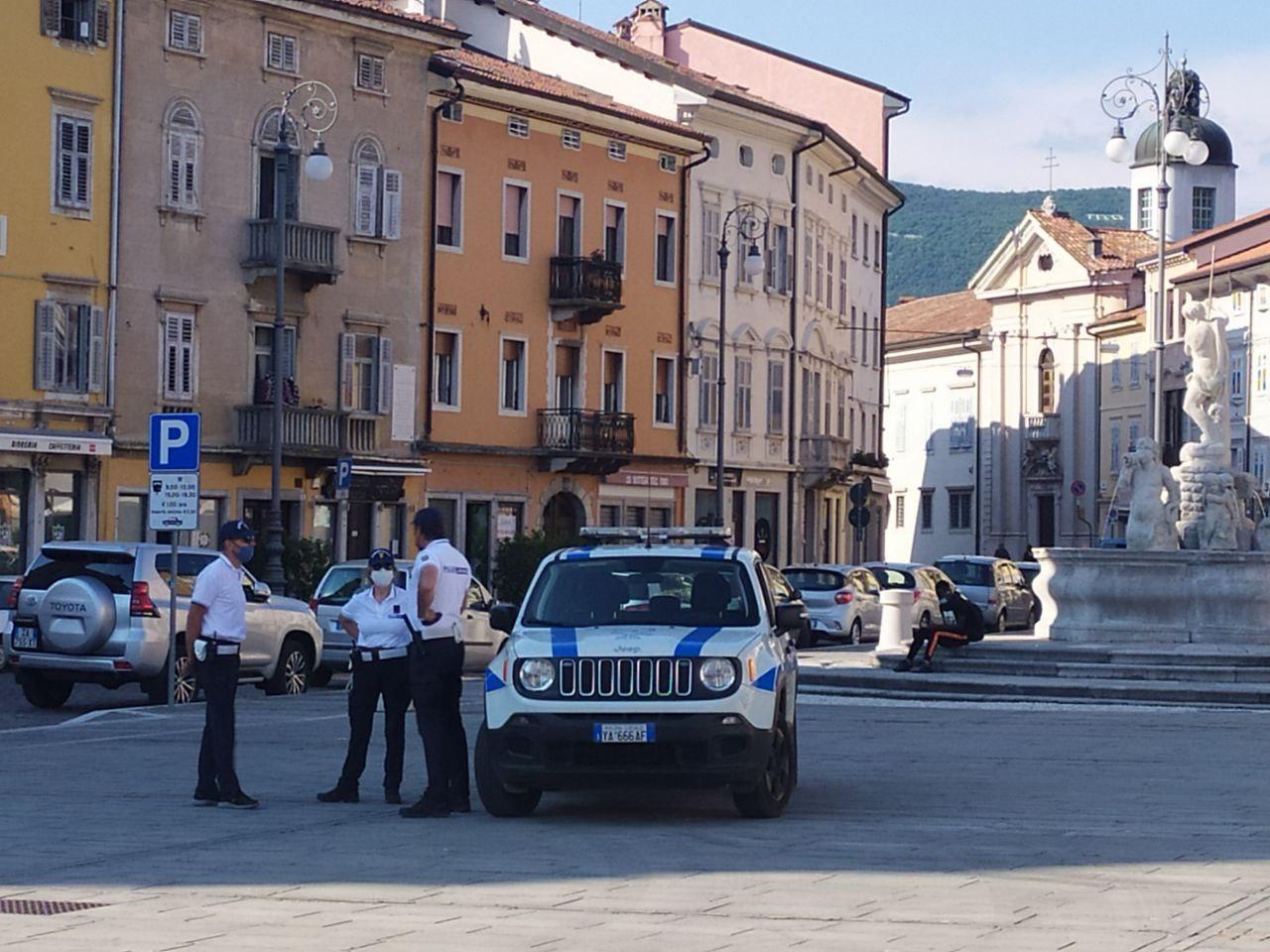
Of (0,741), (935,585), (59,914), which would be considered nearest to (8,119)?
(935,585)

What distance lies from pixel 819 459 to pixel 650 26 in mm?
14388

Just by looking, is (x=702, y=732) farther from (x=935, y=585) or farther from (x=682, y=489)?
(x=682, y=489)

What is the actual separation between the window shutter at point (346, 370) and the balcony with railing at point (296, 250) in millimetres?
1715

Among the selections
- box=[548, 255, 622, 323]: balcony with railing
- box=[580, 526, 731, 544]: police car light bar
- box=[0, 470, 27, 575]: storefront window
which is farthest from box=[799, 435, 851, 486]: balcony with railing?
box=[580, 526, 731, 544]: police car light bar

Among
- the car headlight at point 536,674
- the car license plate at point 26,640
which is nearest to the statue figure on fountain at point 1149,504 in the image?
the car license plate at point 26,640

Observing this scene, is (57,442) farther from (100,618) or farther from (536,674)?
(536,674)

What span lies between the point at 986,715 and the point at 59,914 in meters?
15.3

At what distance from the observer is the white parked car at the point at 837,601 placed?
44.1 meters

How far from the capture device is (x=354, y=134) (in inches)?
1978

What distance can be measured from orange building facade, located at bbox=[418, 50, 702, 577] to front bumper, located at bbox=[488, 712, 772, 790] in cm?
3571

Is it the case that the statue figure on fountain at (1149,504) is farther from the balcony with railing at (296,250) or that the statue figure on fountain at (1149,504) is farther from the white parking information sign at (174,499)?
the balcony with railing at (296,250)

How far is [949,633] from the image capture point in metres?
29.7

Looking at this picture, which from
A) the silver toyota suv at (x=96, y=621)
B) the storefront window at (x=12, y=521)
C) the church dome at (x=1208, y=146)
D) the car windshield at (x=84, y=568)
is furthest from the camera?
the church dome at (x=1208, y=146)

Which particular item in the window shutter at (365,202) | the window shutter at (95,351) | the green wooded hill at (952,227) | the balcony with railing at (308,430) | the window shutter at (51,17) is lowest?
the balcony with railing at (308,430)
